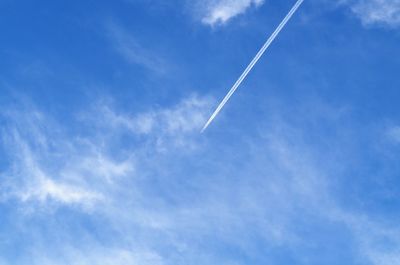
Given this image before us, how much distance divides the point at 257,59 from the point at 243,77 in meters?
3.74

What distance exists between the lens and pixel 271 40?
40625 millimetres

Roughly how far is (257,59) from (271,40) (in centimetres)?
386

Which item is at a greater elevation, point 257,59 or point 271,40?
point 271,40

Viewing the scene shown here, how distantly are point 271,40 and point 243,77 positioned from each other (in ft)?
24.8

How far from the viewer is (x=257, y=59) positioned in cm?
4103

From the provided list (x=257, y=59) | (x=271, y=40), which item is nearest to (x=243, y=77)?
(x=257, y=59)

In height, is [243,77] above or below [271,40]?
below

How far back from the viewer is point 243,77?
4209 cm

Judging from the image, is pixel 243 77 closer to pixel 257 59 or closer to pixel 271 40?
pixel 257 59
